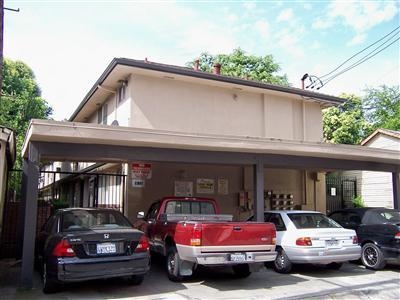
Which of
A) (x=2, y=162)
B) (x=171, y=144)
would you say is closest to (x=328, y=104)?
(x=171, y=144)

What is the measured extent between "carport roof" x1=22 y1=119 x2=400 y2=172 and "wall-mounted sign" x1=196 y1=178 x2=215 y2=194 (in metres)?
4.44

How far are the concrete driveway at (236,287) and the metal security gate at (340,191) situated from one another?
9979 mm

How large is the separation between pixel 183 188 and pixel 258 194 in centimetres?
454

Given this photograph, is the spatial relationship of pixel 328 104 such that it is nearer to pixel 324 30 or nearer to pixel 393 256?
pixel 324 30

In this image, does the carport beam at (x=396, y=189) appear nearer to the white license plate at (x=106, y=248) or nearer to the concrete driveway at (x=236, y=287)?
the concrete driveway at (x=236, y=287)

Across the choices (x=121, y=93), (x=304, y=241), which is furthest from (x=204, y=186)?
(x=304, y=241)

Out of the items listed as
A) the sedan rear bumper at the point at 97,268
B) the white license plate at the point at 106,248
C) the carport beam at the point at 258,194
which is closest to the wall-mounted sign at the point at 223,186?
the carport beam at the point at 258,194

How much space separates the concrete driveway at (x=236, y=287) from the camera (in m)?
7.37

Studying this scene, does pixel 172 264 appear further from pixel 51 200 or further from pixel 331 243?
pixel 51 200

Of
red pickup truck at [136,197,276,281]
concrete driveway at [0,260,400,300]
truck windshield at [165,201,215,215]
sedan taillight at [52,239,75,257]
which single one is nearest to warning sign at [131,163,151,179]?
truck windshield at [165,201,215,215]

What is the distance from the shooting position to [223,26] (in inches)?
482

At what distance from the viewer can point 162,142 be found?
8977 mm

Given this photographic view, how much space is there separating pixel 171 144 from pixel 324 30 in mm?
6959

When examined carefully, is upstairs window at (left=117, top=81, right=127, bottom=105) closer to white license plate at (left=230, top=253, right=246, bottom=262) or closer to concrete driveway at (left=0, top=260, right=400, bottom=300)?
concrete driveway at (left=0, top=260, right=400, bottom=300)
